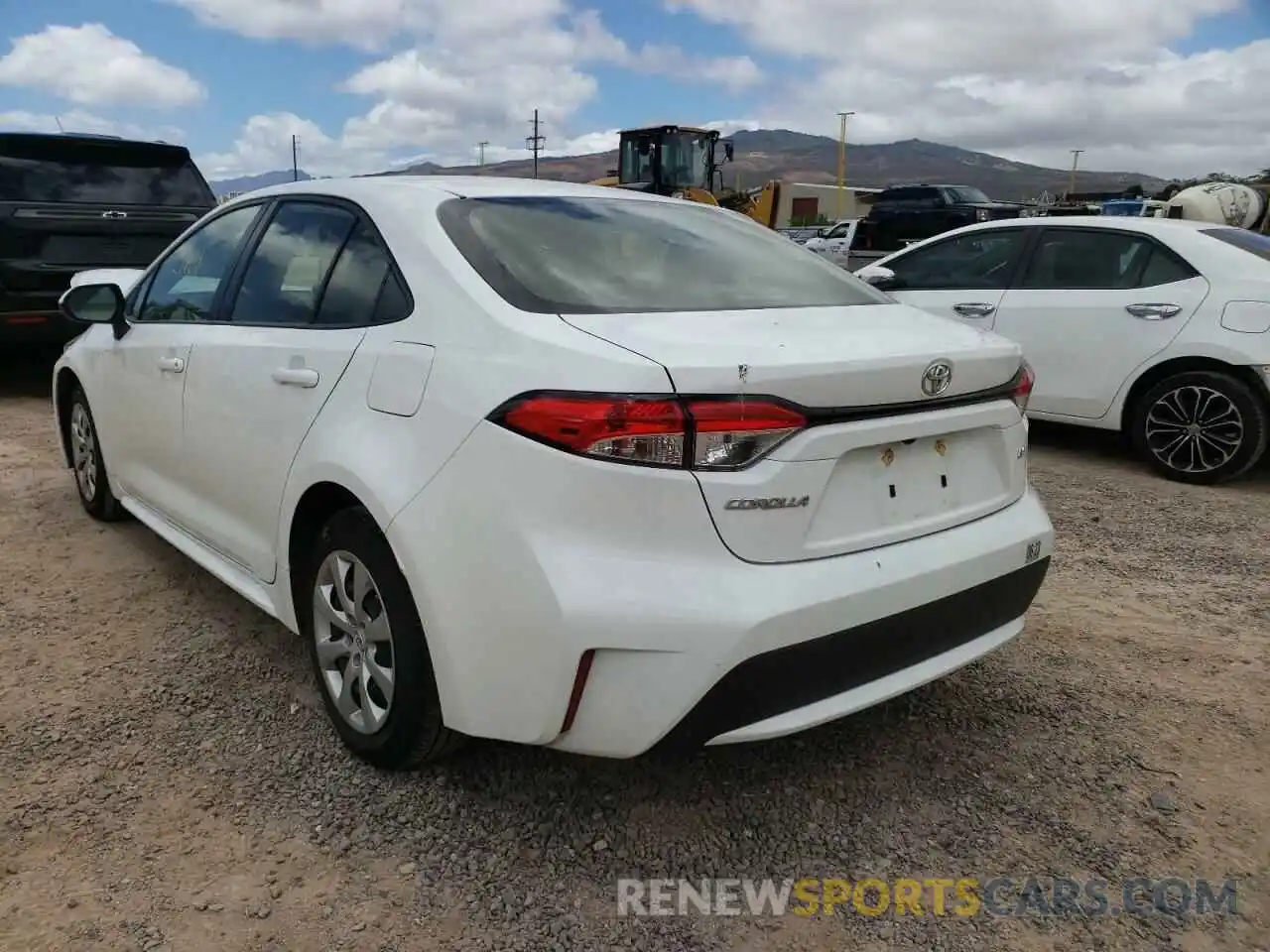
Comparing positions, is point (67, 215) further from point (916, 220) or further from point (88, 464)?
point (916, 220)

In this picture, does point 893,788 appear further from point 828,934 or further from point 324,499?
point 324,499

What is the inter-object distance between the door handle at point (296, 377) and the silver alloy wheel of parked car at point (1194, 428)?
483 cm

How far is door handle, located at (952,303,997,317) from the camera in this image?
638cm

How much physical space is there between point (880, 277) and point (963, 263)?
65cm

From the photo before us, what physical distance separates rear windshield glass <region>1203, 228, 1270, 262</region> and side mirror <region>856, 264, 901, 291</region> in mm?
1819

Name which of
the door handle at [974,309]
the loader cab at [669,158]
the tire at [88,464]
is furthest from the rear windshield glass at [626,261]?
the loader cab at [669,158]

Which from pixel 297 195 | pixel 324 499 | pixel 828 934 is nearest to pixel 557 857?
pixel 828 934

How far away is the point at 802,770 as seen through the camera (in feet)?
8.66

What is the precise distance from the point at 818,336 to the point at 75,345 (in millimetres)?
3676

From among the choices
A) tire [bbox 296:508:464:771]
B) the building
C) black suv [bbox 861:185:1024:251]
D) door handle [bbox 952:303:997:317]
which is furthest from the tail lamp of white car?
the building

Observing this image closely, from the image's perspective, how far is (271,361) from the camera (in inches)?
110

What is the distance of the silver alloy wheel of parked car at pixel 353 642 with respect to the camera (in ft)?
7.96

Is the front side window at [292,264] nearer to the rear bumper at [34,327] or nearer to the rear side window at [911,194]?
the rear bumper at [34,327]

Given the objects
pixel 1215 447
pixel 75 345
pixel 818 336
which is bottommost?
pixel 1215 447
